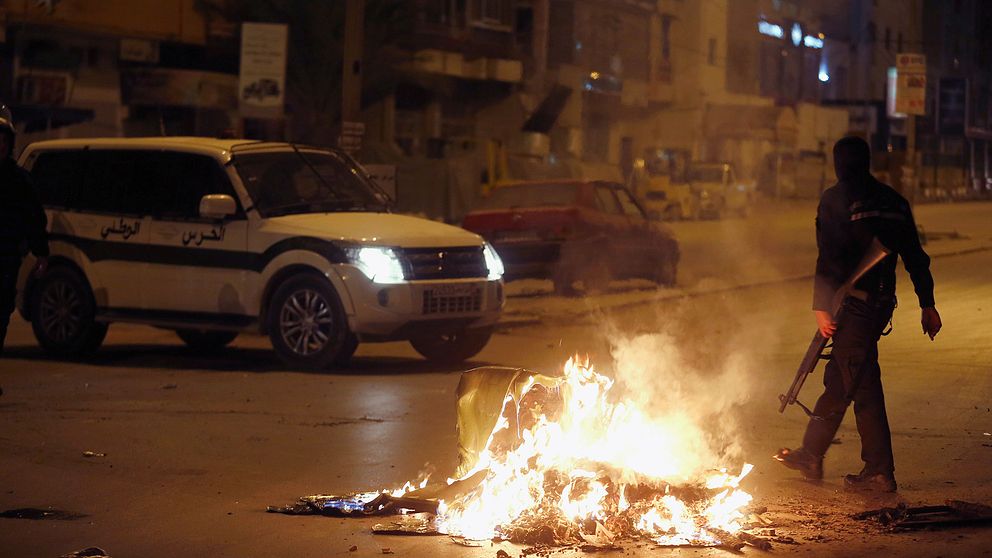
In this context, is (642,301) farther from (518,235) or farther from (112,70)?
(112,70)

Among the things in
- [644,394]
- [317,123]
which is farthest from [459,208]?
[644,394]

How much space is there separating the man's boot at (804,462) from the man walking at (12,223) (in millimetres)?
4897

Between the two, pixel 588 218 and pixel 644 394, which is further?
pixel 588 218

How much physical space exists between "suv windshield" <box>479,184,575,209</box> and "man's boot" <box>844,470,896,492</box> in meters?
12.0

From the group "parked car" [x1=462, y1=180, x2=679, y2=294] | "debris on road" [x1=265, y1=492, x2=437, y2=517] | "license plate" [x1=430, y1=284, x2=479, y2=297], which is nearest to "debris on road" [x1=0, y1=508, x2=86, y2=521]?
"debris on road" [x1=265, y1=492, x2=437, y2=517]

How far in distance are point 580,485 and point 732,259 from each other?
22554 millimetres

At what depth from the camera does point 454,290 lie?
11836 millimetres

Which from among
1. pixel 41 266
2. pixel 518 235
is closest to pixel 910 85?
pixel 518 235

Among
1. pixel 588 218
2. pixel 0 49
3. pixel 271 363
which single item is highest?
pixel 0 49

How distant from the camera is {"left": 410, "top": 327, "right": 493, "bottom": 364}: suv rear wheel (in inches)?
495

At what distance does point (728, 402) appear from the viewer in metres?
9.92

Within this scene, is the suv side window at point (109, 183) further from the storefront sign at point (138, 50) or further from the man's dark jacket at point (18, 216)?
the storefront sign at point (138, 50)

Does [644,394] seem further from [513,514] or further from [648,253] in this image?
[648,253]

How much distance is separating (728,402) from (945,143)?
80.9 m
